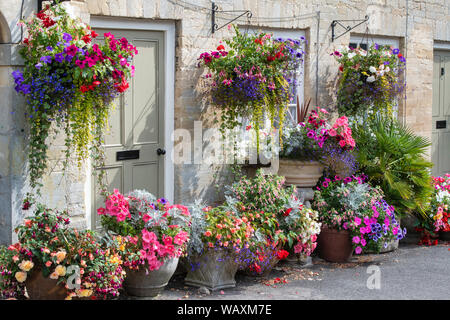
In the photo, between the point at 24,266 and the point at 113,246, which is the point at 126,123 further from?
the point at 24,266

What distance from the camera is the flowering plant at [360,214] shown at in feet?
24.1

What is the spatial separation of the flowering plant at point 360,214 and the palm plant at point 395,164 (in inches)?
13.9

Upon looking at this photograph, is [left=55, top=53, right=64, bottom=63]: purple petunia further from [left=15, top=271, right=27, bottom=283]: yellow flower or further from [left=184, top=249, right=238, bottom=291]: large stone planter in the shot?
[left=184, top=249, right=238, bottom=291]: large stone planter

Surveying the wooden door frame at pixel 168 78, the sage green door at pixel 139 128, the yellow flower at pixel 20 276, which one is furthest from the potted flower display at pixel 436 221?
the yellow flower at pixel 20 276

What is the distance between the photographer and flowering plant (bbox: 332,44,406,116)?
340 inches

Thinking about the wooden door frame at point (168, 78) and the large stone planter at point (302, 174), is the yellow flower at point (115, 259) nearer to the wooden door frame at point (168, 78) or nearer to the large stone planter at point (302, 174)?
the wooden door frame at point (168, 78)

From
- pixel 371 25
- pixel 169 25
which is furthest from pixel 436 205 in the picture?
pixel 169 25

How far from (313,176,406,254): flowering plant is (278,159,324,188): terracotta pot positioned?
19 cm

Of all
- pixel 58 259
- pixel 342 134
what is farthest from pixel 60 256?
pixel 342 134

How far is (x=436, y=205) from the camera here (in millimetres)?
8539

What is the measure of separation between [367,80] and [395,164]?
1116 mm

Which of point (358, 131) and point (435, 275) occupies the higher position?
point (358, 131)

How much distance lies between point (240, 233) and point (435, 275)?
7.29ft

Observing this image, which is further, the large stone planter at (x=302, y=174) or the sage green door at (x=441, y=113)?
the sage green door at (x=441, y=113)
